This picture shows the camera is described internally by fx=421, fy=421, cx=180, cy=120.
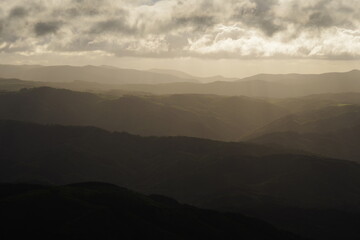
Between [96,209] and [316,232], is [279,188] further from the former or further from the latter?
[96,209]

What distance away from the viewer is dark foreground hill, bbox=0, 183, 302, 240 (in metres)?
93.3

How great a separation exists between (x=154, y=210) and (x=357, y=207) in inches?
4077

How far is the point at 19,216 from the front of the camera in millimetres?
95625

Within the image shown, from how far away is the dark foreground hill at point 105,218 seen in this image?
306 feet

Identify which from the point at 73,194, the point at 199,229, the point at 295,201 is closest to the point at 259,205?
the point at 295,201

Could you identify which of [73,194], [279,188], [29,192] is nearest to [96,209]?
[73,194]

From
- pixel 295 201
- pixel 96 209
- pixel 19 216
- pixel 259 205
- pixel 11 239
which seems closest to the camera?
pixel 11 239

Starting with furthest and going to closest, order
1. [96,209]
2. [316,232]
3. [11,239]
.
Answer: [316,232] → [96,209] → [11,239]

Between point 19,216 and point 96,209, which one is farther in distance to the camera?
point 96,209

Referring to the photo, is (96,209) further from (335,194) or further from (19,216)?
(335,194)

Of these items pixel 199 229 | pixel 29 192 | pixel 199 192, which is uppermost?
pixel 29 192

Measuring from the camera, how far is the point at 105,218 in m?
101

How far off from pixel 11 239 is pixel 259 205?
103 m

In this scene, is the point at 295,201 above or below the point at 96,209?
below
